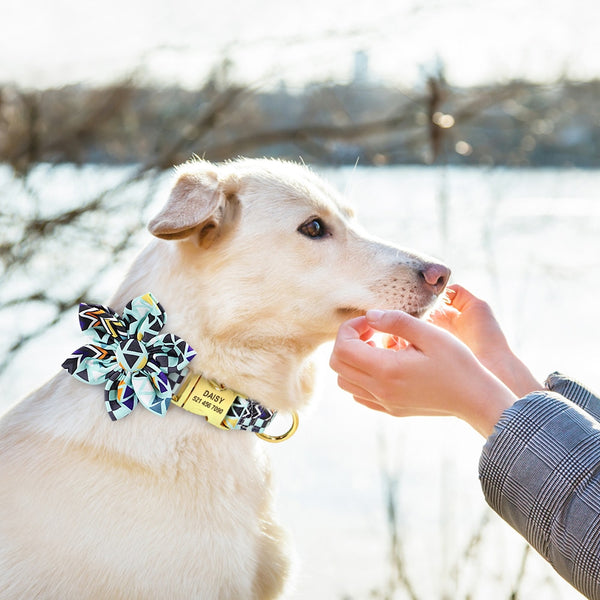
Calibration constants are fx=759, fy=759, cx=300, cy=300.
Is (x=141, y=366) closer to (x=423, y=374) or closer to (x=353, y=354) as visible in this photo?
(x=353, y=354)

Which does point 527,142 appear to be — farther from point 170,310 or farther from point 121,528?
point 121,528

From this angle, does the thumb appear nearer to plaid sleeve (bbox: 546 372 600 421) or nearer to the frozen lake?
plaid sleeve (bbox: 546 372 600 421)

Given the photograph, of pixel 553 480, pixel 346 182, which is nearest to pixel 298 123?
pixel 346 182

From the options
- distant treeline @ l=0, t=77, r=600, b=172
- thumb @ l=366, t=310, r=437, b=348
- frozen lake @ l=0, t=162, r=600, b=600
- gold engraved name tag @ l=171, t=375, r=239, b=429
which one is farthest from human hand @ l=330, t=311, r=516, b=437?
distant treeline @ l=0, t=77, r=600, b=172

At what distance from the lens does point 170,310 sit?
199 cm

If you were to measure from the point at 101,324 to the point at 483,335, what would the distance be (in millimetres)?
974

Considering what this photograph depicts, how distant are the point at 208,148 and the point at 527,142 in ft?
5.33

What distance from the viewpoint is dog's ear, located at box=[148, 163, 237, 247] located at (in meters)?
1.85

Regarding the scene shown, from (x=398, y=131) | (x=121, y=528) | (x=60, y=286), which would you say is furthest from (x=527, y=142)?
(x=121, y=528)

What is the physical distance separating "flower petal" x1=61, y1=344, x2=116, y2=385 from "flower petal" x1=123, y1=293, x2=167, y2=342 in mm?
92

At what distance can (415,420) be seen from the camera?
172 inches

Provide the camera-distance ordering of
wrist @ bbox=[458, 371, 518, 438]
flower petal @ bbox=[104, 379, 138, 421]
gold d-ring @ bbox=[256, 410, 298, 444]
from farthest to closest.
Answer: gold d-ring @ bbox=[256, 410, 298, 444] → flower petal @ bbox=[104, 379, 138, 421] → wrist @ bbox=[458, 371, 518, 438]

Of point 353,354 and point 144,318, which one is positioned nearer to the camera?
point 353,354

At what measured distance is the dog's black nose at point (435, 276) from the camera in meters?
2.01
